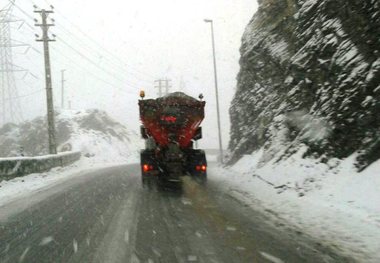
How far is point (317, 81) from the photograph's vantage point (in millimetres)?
15523

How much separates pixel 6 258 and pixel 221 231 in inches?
142

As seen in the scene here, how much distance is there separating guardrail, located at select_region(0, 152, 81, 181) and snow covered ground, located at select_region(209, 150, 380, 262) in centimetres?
913

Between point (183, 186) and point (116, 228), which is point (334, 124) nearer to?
point (183, 186)

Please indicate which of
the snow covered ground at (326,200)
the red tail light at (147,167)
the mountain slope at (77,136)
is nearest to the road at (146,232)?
the snow covered ground at (326,200)

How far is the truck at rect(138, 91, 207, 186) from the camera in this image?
16.3 meters

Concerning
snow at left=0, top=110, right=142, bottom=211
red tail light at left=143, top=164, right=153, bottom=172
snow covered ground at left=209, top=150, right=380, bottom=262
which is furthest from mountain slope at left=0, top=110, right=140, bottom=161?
snow covered ground at left=209, top=150, right=380, bottom=262

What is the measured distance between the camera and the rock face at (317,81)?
39.7 feet

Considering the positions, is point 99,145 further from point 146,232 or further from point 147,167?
point 146,232

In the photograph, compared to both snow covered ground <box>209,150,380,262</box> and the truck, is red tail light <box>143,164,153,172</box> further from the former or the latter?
snow covered ground <box>209,150,380,262</box>

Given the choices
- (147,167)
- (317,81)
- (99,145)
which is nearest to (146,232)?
(147,167)

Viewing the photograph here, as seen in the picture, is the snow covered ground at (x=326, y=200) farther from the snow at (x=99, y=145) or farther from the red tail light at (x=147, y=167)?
the snow at (x=99, y=145)

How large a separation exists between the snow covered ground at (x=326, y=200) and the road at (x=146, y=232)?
463 mm

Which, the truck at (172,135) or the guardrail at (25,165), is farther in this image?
the guardrail at (25,165)

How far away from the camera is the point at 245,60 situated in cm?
2766
